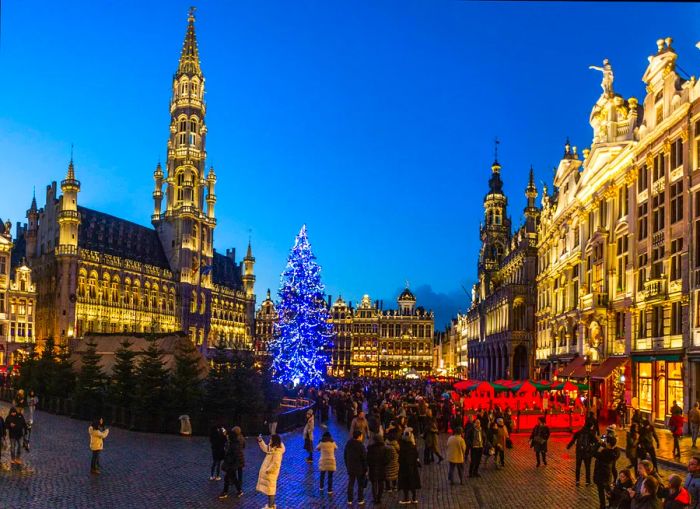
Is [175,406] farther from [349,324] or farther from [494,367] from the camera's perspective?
[349,324]

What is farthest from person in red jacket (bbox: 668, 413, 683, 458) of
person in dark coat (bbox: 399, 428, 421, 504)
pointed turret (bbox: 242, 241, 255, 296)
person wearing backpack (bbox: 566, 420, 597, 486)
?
pointed turret (bbox: 242, 241, 255, 296)

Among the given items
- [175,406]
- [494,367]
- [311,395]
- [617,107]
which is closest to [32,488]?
[175,406]

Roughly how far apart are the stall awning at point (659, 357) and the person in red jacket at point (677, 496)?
83.3 feet

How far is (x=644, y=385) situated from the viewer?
1480 inches

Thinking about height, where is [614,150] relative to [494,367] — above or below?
above

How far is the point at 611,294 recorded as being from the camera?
141 feet

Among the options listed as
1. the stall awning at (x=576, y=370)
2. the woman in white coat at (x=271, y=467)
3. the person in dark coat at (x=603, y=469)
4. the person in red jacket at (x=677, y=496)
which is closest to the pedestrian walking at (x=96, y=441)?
the woman in white coat at (x=271, y=467)

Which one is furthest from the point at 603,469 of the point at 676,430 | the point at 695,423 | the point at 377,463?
the point at 695,423

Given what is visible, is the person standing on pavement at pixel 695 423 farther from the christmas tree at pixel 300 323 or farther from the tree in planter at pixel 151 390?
the christmas tree at pixel 300 323

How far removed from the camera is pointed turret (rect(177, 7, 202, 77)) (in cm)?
12400

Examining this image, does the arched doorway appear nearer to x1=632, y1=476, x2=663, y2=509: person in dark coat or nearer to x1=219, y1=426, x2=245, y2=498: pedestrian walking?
x1=219, y1=426, x2=245, y2=498: pedestrian walking

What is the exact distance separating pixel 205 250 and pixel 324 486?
106 meters

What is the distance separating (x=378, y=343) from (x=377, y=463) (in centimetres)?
13272

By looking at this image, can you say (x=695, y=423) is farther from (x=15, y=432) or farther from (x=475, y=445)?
(x=15, y=432)
